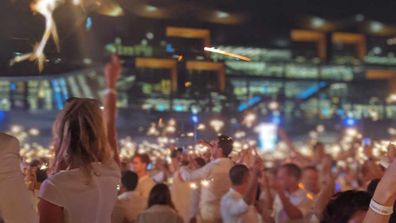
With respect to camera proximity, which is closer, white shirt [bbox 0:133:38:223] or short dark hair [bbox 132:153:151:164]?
white shirt [bbox 0:133:38:223]

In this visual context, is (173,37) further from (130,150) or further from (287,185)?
(130,150)

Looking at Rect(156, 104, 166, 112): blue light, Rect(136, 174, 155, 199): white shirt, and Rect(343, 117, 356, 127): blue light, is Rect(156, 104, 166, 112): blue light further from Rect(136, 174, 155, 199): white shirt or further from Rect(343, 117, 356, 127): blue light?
Rect(343, 117, 356, 127): blue light

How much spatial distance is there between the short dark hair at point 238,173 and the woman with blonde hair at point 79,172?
4.10 feet

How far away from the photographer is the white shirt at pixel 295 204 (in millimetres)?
4156

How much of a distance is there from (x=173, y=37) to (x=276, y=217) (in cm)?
152

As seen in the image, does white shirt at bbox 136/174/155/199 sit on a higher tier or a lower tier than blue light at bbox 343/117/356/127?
higher

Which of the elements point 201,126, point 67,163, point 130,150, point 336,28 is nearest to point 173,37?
point 201,126

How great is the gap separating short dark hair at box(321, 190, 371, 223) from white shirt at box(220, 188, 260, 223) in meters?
1.63

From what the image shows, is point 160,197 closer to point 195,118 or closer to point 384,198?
point 195,118

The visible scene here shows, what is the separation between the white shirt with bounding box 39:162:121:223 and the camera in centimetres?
192

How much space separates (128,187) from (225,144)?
5.13ft

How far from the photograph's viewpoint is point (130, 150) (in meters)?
6.86

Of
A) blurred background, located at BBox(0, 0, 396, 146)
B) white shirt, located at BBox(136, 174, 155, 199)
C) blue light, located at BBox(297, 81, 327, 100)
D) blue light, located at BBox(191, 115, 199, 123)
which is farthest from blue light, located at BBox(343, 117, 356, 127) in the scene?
blue light, located at BBox(191, 115, 199, 123)

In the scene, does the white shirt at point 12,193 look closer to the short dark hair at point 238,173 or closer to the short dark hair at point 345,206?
the short dark hair at point 345,206
